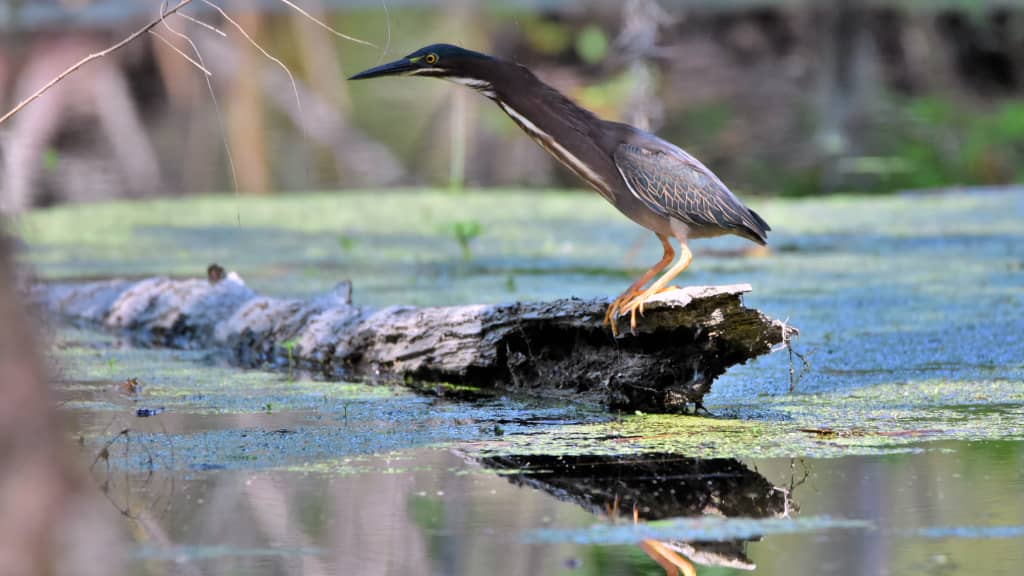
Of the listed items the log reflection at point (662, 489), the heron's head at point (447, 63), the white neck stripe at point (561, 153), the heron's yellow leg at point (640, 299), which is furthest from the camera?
the white neck stripe at point (561, 153)

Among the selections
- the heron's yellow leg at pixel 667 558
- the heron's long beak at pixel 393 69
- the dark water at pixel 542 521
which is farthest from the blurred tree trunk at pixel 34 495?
the heron's long beak at pixel 393 69

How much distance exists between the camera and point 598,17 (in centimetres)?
2269

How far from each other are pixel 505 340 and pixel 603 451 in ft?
3.53

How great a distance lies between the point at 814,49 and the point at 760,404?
17783 millimetres

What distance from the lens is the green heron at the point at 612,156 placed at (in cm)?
474

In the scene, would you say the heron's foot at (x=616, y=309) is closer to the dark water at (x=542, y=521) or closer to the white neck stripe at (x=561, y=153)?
the white neck stripe at (x=561, y=153)

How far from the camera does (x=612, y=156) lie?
4.81 meters

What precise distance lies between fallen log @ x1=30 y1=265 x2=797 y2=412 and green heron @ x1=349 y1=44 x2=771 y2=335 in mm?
219

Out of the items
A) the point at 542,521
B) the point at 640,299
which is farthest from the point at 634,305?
the point at 542,521

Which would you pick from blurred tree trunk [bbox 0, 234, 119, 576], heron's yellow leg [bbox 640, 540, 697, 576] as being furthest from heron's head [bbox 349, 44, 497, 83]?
blurred tree trunk [bbox 0, 234, 119, 576]

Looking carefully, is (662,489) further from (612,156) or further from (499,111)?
(499,111)

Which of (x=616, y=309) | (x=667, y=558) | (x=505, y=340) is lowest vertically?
(x=667, y=558)

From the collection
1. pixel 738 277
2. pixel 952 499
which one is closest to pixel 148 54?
pixel 738 277

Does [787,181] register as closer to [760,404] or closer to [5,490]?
[760,404]
